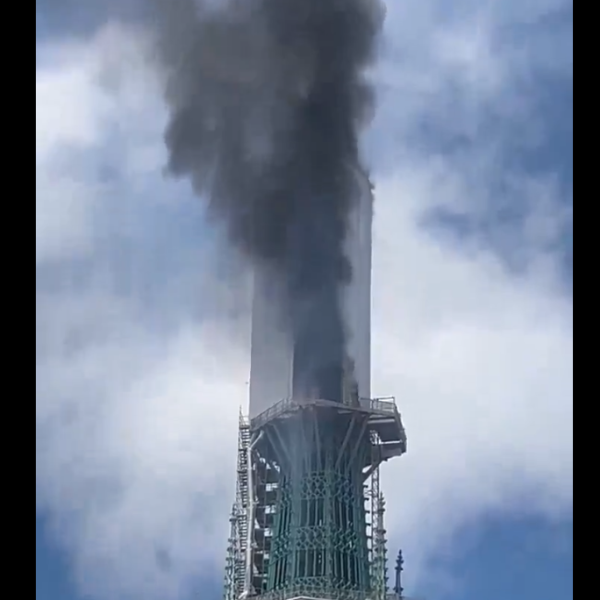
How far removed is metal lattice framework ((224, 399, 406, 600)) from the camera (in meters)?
97.4

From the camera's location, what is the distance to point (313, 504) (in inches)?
3915

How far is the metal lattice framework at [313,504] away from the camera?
97.4 metres
